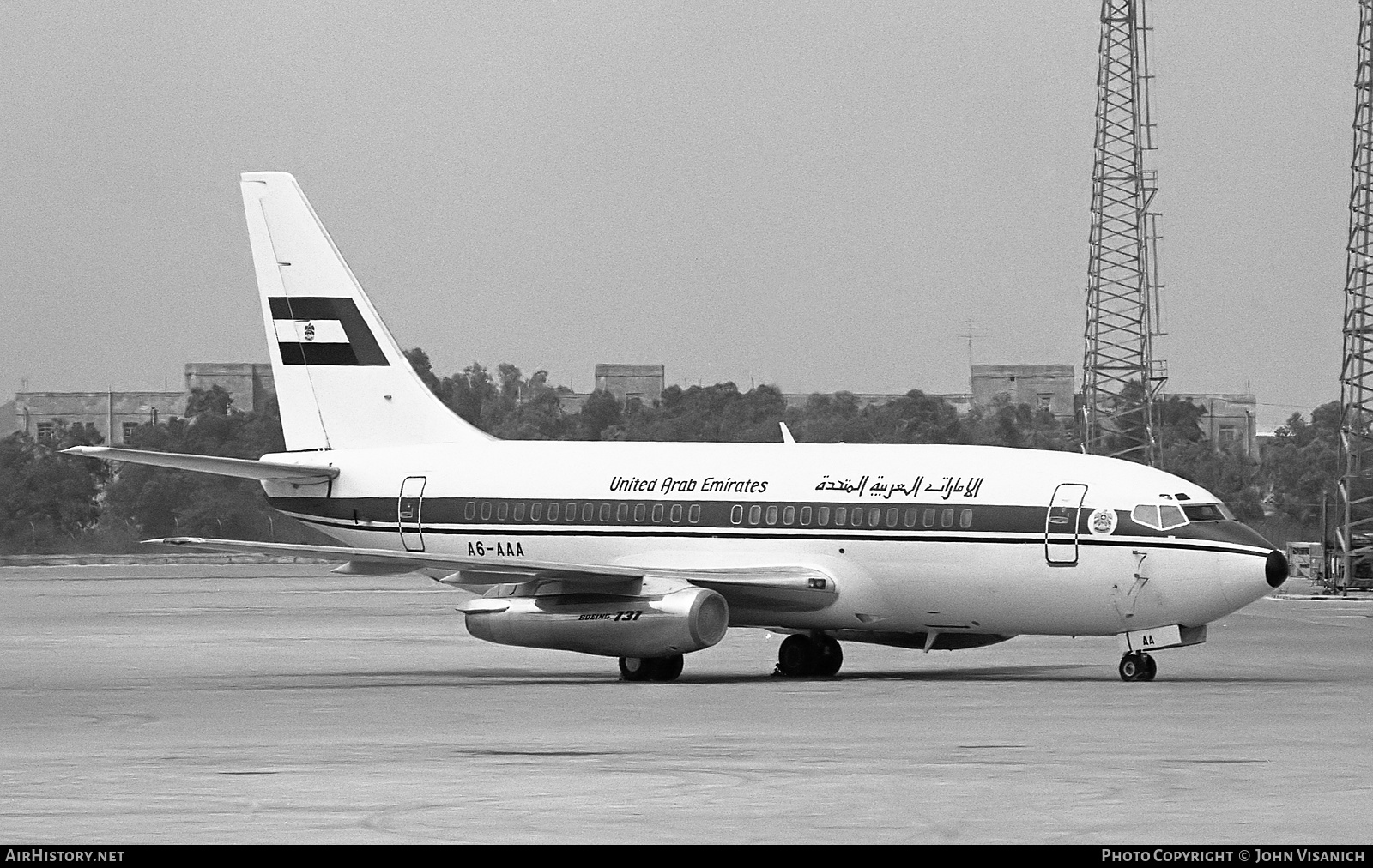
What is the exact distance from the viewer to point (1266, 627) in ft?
161

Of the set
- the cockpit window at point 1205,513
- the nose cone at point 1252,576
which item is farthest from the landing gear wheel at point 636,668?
the nose cone at point 1252,576

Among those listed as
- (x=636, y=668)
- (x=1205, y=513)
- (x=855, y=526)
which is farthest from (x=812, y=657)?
(x=1205, y=513)

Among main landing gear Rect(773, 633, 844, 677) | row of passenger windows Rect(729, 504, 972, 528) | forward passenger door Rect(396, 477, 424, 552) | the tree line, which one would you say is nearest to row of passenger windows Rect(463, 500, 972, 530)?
row of passenger windows Rect(729, 504, 972, 528)

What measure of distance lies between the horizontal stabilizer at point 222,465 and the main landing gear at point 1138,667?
44.6ft

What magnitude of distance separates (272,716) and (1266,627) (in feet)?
94.9

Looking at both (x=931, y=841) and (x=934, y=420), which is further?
(x=934, y=420)

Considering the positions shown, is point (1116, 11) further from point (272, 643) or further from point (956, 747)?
point (956, 747)

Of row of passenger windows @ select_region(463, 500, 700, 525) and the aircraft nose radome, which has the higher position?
row of passenger windows @ select_region(463, 500, 700, 525)

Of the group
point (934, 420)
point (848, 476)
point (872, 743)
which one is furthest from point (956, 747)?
point (934, 420)

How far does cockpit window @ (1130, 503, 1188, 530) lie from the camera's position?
3130cm

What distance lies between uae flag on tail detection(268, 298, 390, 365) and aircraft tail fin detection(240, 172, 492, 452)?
2 centimetres

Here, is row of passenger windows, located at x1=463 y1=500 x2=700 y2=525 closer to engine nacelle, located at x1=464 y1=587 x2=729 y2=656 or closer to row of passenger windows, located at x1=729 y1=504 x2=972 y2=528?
row of passenger windows, located at x1=729 y1=504 x2=972 y2=528

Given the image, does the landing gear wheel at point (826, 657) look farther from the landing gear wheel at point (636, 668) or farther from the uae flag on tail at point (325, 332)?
the uae flag on tail at point (325, 332)

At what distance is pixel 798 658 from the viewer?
34.6 metres
